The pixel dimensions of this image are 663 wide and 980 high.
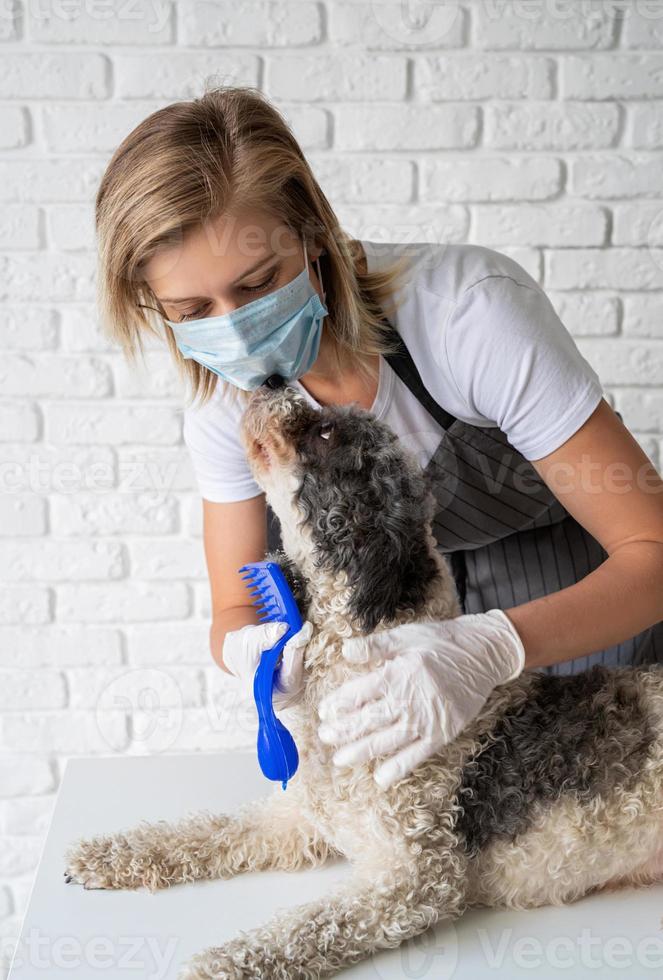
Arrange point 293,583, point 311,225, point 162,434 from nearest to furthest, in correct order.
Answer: point 293,583, point 311,225, point 162,434

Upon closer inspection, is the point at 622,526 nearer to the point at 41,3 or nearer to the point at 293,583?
the point at 293,583

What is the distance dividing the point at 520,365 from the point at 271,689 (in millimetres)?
645

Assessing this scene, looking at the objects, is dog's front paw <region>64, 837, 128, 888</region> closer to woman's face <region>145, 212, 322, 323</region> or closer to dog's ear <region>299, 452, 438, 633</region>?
dog's ear <region>299, 452, 438, 633</region>

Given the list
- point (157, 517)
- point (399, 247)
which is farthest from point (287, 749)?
point (157, 517)

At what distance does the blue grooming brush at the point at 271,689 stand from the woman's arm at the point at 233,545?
0.37 m

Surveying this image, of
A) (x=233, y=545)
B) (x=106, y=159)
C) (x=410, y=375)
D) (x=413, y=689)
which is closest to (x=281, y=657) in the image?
(x=413, y=689)

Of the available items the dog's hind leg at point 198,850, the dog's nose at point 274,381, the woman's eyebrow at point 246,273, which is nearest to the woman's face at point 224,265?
the woman's eyebrow at point 246,273

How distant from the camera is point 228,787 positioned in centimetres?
184

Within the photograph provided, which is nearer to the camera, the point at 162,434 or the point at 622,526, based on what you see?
the point at 622,526

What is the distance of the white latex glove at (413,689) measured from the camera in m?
1.33

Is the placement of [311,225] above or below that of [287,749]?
above

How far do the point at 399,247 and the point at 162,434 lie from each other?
985 millimetres

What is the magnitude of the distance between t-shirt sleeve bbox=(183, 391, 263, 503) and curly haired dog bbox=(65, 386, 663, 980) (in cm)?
32

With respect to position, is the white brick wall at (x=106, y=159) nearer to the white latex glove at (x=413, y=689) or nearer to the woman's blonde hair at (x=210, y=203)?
the woman's blonde hair at (x=210, y=203)
